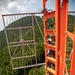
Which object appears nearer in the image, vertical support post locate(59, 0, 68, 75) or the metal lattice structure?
vertical support post locate(59, 0, 68, 75)

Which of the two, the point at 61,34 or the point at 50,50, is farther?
the point at 50,50

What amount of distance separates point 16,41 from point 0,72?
18.4m

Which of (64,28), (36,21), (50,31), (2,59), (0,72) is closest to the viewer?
(64,28)

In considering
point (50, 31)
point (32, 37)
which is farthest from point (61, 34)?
point (32, 37)

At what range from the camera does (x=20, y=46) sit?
14.3 ft

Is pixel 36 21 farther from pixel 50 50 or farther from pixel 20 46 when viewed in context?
pixel 50 50

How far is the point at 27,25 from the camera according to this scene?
4.02 m

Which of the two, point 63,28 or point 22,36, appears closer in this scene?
point 63,28

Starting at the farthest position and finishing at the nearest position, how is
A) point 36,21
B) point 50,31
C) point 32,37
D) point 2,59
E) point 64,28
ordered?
point 2,59, point 32,37, point 36,21, point 50,31, point 64,28

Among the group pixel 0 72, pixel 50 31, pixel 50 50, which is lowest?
pixel 0 72

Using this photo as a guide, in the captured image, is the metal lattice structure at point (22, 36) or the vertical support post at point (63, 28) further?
the metal lattice structure at point (22, 36)

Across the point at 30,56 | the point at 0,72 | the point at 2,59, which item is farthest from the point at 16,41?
the point at 2,59

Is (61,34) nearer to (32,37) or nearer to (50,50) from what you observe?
(50,50)

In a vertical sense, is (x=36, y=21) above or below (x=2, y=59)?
above
